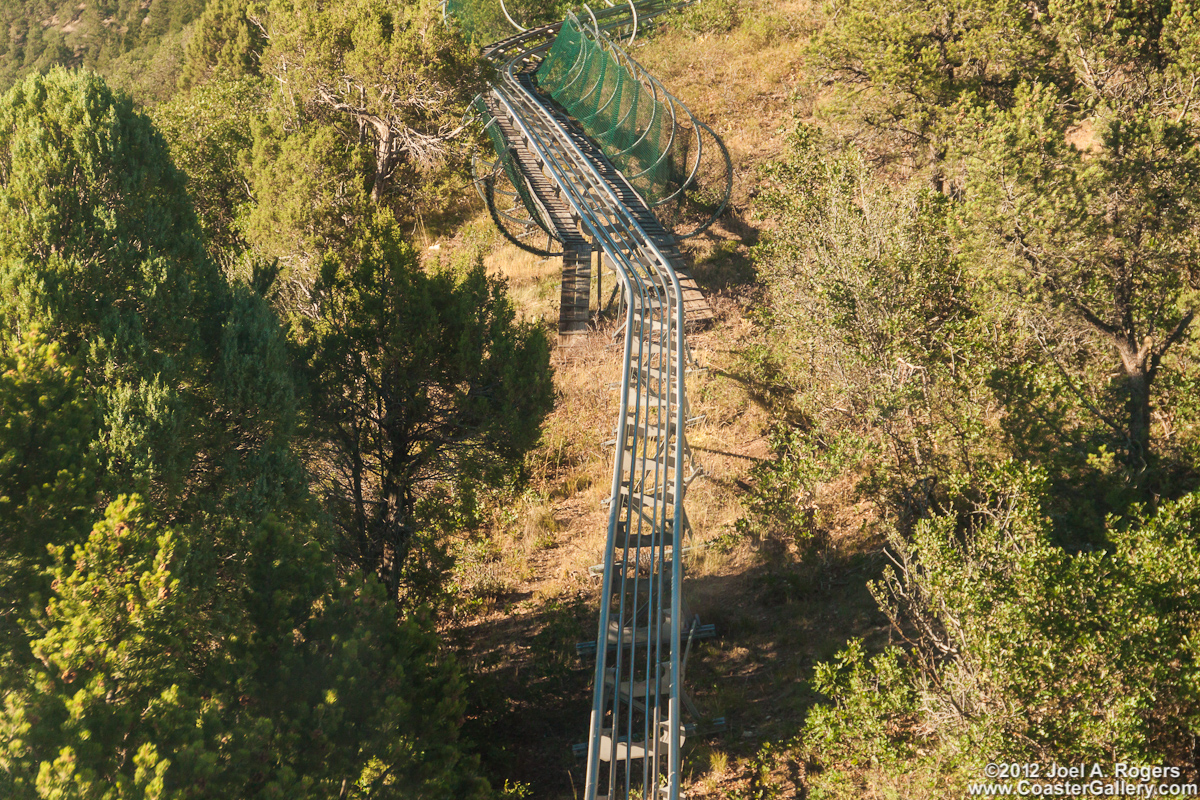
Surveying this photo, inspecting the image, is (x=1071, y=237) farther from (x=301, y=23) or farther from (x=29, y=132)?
(x=301, y=23)

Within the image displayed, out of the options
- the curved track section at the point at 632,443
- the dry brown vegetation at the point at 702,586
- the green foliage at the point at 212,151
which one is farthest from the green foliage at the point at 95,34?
the dry brown vegetation at the point at 702,586

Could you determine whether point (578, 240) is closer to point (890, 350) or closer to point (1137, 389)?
point (890, 350)

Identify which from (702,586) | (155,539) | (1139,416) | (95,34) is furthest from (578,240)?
(95,34)

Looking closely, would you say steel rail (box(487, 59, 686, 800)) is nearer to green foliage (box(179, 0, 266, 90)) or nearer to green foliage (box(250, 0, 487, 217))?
A: green foliage (box(250, 0, 487, 217))

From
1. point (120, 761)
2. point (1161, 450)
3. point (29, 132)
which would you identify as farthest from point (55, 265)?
point (1161, 450)

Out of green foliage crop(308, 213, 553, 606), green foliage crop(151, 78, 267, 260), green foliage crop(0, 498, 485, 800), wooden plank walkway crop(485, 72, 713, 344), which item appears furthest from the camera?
green foliage crop(151, 78, 267, 260)

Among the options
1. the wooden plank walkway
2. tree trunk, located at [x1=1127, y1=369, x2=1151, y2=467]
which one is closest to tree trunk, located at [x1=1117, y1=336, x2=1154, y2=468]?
tree trunk, located at [x1=1127, y1=369, x2=1151, y2=467]
